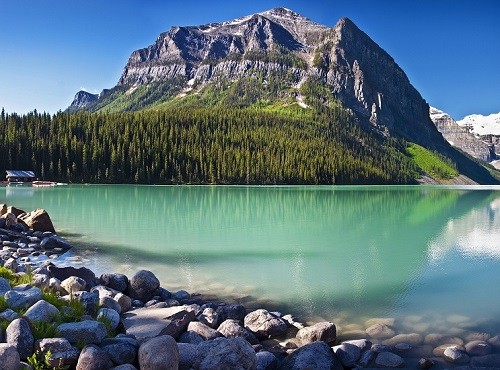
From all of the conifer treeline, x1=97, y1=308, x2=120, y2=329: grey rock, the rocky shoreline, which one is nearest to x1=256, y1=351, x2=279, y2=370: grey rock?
the rocky shoreline

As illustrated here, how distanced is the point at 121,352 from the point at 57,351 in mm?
1163

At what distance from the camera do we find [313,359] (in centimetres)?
1005

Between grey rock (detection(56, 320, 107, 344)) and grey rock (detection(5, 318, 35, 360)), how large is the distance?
2.21ft

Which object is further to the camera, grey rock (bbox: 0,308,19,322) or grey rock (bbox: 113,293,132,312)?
grey rock (bbox: 113,293,132,312)

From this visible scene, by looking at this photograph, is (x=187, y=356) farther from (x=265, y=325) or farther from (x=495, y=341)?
(x=495, y=341)

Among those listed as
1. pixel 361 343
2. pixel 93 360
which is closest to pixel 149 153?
pixel 361 343

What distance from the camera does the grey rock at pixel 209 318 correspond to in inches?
525

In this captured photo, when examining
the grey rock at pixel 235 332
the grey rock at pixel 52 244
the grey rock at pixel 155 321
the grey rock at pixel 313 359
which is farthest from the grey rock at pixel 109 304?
the grey rock at pixel 52 244

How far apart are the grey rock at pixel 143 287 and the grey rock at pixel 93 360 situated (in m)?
7.48

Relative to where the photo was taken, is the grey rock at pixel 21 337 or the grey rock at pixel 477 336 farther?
the grey rock at pixel 477 336

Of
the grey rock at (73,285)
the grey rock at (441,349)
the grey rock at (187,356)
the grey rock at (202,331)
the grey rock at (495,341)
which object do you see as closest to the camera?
the grey rock at (187,356)

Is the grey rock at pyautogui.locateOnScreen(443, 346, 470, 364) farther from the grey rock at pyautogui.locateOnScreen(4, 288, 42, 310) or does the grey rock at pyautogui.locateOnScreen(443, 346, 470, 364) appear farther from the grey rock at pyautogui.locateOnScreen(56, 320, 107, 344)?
the grey rock at pyautogui.locateOnScreen(4, 288, 42, 310)

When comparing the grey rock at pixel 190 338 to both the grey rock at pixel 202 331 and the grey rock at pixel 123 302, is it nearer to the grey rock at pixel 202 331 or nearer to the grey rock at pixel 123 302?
the grey rock at pixel 202 331

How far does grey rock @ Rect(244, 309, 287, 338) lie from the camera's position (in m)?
13.2
